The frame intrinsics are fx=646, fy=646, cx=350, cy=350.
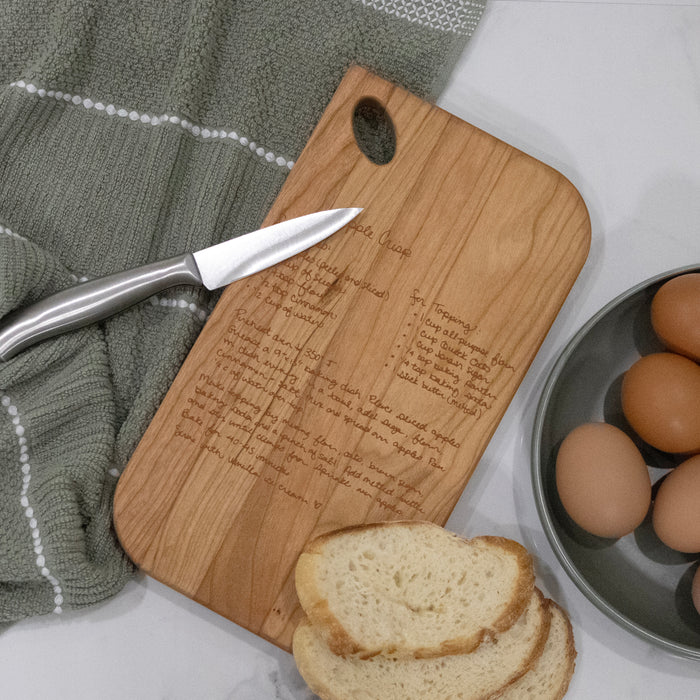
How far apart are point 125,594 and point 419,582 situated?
35cm

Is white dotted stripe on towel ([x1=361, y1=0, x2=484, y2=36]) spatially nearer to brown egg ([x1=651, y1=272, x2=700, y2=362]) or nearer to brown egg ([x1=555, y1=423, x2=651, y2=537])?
brown egg ([x1=651, y1=272, x2=700, y2=362])

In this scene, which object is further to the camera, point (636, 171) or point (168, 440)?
point (636, 171)

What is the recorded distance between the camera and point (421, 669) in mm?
646

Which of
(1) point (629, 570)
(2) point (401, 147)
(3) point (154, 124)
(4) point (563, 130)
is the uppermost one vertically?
(4) point (563, 130)

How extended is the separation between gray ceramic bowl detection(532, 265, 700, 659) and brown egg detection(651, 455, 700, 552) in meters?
0.06

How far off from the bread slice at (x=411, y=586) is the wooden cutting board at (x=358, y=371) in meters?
0.03

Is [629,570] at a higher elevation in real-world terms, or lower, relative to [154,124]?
lower

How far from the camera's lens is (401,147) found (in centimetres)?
70

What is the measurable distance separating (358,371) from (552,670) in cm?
37

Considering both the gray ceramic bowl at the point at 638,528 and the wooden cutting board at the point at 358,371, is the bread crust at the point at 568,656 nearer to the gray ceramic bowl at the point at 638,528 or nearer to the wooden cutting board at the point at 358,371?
the gray ceramic bowl at the point at 638,528

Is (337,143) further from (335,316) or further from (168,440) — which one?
(168,440)

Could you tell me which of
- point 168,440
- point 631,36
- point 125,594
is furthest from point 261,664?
point 631,36

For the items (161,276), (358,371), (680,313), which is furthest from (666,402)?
(161,276)

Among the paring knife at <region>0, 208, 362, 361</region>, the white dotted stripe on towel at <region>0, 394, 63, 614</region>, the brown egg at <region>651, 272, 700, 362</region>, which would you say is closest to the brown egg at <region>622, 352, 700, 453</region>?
the brown egg at <region>651, 272, 700, 362</region>
